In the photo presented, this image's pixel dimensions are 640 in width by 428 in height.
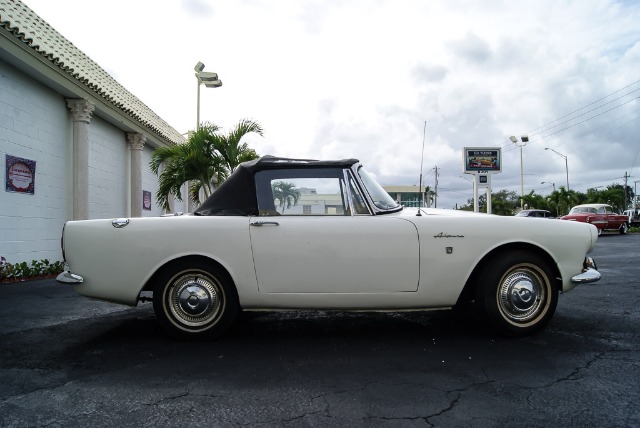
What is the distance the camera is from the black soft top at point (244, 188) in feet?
12.3

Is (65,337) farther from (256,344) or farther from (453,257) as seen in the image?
(453,257)

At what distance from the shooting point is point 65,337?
3.81 meters

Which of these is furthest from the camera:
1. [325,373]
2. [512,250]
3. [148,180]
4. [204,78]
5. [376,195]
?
[204,78]

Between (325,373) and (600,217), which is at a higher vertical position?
(600,217)

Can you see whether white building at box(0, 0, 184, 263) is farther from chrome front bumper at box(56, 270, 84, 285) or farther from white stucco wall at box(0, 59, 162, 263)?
chrome front bumper at box(56, 270, 84, 285)

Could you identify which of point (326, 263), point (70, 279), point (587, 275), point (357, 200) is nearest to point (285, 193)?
point (357, 200)

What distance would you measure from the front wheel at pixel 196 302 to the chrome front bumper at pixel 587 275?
8.98 ft

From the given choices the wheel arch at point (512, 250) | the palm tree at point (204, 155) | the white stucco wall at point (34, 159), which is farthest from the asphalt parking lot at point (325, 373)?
the palm tree at point (204, 155)

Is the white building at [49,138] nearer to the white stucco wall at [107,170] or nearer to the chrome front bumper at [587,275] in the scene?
the white stucco wall at [107,170]

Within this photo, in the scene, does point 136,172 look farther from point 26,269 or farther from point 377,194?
point 377,194

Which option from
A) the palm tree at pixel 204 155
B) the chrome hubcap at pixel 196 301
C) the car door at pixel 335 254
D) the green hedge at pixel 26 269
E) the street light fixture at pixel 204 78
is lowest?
the green hedge at pixel 26 269

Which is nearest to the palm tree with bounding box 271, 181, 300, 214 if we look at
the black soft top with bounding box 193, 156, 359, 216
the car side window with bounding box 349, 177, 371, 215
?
the black soft top with bounding box 193, 156, 359, 216

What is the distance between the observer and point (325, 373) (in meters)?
2.85

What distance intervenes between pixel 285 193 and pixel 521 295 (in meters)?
2.06
